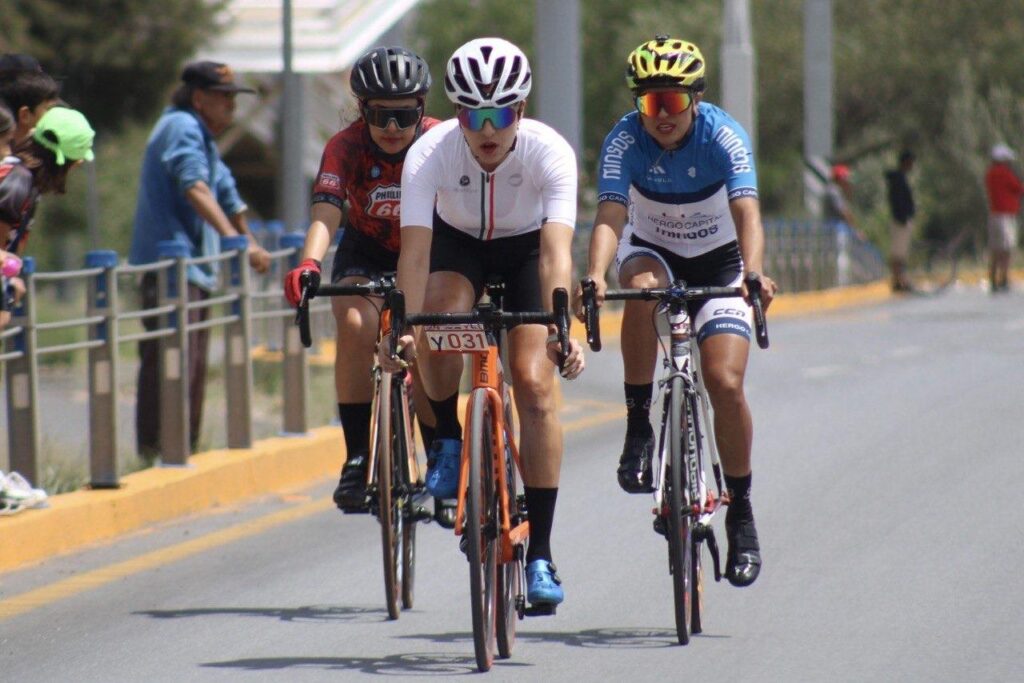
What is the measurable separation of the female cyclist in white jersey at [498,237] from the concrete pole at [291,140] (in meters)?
11.1

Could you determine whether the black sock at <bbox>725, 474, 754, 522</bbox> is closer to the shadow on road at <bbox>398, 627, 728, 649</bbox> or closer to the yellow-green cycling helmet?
the shadow on road at <bbox>398, 627, 728, 649</bbox>

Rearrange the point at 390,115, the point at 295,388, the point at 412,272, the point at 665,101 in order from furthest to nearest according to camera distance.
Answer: the point at 295,388 < the point at 390,115 < the point at 665,101 < the point at 412,272

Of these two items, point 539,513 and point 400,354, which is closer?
point 400,354

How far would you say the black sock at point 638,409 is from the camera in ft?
27.2

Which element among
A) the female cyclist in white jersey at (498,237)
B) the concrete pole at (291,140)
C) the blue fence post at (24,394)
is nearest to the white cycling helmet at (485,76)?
the female cyclist in white jersey at (498,237)

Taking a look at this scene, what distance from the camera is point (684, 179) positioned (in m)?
7.80

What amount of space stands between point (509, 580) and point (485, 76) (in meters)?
1.67

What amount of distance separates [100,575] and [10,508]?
1.67ft

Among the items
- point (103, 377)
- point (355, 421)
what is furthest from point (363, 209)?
point (103, 377)

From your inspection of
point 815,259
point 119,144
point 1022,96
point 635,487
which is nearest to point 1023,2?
point 1022,96

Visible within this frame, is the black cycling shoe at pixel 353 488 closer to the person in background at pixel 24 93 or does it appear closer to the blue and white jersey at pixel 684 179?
the blue and white jersey at pixel 684 179

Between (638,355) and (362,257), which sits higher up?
(362,257)

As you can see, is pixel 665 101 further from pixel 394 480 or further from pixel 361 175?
pixel 394 480

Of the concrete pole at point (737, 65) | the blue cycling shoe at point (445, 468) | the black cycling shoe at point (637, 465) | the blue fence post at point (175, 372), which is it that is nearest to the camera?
the blue cycling shoe at point (445, 468)
